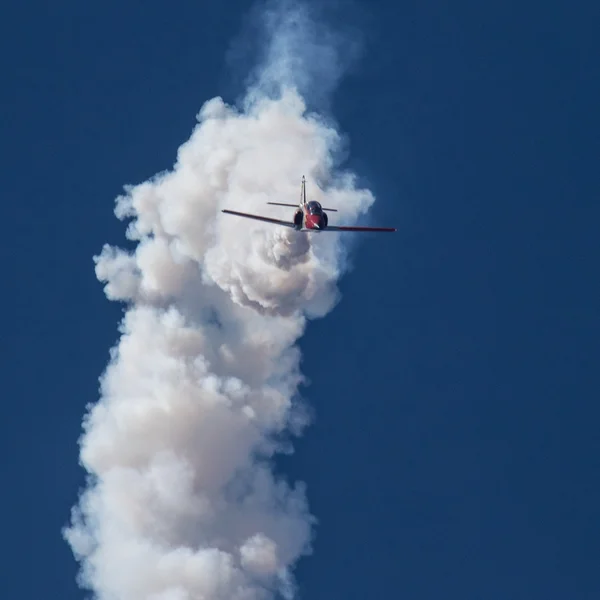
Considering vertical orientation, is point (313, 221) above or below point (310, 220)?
below

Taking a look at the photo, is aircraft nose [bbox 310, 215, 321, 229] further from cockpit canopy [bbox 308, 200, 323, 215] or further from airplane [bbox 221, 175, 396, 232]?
cockpit canopy [bbox 308, 200, 323, 215]

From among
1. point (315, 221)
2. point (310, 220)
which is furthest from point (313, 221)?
point (310, 220)

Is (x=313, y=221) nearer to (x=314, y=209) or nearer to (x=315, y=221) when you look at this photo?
(x=315, y=221)

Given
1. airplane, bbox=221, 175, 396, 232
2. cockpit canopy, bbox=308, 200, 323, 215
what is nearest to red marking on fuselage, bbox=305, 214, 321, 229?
airplane, bbox=221, 175, 396, 232

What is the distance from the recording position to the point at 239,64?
3282 inches

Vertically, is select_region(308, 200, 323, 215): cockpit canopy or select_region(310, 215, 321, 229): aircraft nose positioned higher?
select_region(308, 200, 323, 215): cockpit canopy

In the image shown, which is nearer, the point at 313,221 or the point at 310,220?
the point at 313,221

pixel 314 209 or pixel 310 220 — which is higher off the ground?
pixel 314 209

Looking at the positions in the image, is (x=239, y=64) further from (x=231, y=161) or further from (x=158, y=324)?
(x=158, y=324)

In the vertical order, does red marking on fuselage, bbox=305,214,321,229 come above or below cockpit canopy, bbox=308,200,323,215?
below

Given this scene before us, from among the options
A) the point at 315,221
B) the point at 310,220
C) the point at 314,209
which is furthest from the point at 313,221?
the point at 314,209

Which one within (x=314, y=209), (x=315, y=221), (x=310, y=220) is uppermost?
(x=314, y=209)

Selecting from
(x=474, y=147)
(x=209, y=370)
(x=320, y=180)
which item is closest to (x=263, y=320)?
(x=209, y=370)

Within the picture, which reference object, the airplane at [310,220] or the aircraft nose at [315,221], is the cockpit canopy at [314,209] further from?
the aircraft nose at [315,221]
